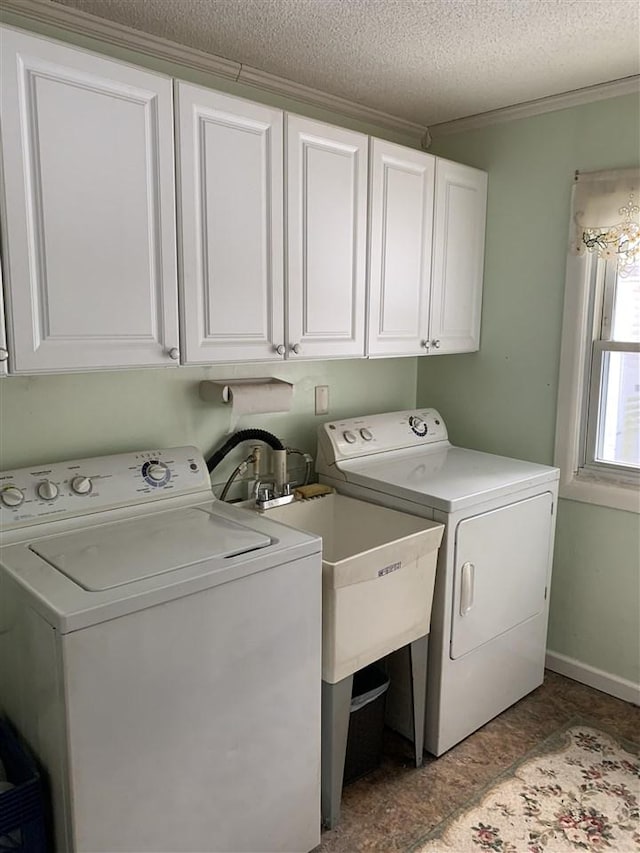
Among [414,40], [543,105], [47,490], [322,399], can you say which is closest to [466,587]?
[322,399]

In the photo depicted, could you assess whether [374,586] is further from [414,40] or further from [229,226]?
[414,40]

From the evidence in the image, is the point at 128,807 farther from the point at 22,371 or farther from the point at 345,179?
the point at 345,179

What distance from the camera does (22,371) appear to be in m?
1.55

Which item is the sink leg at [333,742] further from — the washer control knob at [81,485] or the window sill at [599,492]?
the window sill at [599,492]

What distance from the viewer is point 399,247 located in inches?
95.1

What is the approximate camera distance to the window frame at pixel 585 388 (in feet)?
Answer: 8.34

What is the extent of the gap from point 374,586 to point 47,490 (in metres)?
0.98

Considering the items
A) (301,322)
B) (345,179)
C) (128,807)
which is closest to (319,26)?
(345,179)

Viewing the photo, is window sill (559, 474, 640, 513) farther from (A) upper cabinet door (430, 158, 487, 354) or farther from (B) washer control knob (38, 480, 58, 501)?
(B) washer control knob (38, 480, 58, 501)

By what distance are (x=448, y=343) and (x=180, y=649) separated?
1.75 meters

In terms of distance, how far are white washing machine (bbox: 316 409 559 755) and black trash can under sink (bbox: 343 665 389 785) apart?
0.18 meters

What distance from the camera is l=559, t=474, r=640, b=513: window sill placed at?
2.51 m

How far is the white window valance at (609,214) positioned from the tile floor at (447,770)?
1.71 m

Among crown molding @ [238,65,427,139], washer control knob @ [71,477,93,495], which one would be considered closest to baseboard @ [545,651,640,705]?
washer control knob @ [71,477,93,495]
